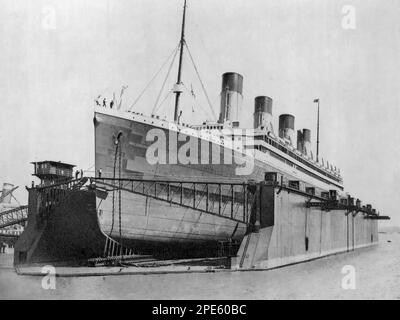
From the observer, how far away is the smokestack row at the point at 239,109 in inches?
1095

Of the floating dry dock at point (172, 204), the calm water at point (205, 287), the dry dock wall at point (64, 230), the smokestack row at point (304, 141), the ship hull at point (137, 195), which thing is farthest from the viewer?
the smokestack row at point (304, 141)

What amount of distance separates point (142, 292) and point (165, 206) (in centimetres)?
699

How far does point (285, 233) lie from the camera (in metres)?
19.1

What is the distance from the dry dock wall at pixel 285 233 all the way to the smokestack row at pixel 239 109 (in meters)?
7.64

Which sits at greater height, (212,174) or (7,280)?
(212,174)

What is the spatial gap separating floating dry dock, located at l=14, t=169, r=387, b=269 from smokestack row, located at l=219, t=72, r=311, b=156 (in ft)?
24.2

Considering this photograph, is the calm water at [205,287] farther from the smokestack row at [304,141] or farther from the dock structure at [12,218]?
the smokestack row at [304,141]

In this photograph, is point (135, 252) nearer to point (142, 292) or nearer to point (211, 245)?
point (211, 245)

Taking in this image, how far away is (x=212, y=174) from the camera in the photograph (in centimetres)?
2181

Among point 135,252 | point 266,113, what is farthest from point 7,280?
point 266,113

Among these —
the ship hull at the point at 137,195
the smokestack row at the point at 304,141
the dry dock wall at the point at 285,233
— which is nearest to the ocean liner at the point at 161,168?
the ship hull at the point at 137,195

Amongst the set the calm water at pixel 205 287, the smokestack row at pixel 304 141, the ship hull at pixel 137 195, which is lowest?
the calm water at pixel 205 287

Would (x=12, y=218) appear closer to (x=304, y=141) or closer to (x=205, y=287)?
(x=205, y=287)

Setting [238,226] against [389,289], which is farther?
[238,226]
